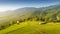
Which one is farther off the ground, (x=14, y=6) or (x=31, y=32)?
(x=14, y=6)

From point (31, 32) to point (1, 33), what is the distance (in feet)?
24.8

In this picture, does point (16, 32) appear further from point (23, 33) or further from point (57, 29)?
point (57, 29)

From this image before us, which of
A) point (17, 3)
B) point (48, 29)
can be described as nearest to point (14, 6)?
point (17, 3)

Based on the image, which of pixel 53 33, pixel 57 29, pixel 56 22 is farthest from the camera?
pixel 56 22

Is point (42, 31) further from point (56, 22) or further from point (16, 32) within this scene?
point (56, 22)

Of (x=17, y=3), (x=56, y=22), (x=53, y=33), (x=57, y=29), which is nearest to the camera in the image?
(x=53, y=33)

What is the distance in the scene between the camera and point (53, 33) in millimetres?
26531

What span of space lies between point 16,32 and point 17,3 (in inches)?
887

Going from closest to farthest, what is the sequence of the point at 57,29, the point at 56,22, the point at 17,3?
the point at 57,29 < the point at 56,22 < the point at 17,3

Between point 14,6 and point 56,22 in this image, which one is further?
point 14,6

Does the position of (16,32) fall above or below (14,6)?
below

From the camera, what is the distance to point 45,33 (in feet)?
87.8

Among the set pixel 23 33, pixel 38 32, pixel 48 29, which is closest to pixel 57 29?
pixel 48 29

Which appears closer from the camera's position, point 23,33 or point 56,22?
point 23,33
